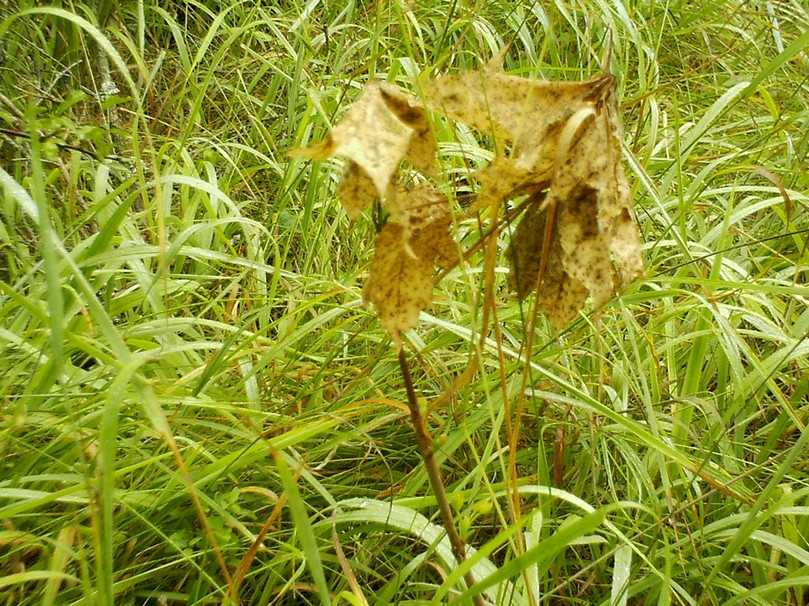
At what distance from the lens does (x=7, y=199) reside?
52.9 inches

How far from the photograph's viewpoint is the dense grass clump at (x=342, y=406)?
87cm

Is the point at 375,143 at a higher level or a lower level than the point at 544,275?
higher

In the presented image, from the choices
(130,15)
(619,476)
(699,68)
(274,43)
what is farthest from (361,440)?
(699,68)

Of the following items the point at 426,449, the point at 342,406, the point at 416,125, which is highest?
the point at 416,125

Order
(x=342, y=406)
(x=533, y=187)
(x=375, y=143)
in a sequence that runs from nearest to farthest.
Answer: (x=375, y=143)
(x=533, y=187)
(x=342, y=406)

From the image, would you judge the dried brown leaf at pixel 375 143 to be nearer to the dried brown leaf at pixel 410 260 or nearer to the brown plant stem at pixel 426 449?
the dried brown leaf at pixel 410 260

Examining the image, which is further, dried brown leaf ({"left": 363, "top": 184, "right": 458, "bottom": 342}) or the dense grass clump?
the dense grass clump

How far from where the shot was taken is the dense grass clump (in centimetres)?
87

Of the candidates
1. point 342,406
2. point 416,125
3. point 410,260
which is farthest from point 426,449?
point 342,406

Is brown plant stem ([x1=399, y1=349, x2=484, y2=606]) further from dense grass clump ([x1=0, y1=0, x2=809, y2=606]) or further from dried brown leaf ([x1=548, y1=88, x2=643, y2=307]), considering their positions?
dried brown leaf ([x1=548, y1=88, x2=643, y2=307])

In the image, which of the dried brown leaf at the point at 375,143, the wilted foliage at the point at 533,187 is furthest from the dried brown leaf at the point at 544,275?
the dried brown leaf at the point at 375,143

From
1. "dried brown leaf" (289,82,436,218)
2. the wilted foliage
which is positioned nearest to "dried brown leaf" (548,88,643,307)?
the wilted foliage

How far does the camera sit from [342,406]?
1.16m

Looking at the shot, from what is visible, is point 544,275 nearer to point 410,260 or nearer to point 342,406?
point 410,260
